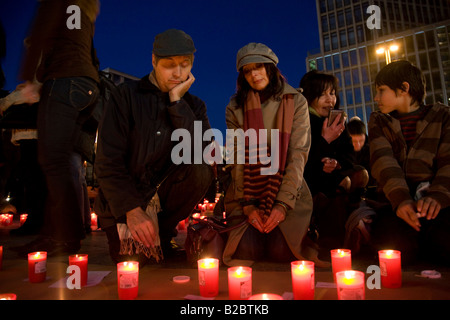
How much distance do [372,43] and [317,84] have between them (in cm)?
4988

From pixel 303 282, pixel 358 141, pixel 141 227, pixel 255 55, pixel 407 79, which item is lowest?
pixel 303 282

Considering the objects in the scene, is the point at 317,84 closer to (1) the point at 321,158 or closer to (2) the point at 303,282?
(1) the point at 321,158

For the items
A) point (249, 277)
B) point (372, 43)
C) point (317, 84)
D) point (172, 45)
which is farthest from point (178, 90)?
point (372, 43)

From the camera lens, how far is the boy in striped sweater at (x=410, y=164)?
7.24 ft

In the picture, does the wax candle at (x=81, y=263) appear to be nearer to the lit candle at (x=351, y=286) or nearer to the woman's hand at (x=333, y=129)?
the lit candle at (x=351, y=286)

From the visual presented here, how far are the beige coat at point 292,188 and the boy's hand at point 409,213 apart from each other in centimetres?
61

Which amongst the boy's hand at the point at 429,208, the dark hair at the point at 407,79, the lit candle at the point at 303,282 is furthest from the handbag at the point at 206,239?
the dark hair at the point at 407,79

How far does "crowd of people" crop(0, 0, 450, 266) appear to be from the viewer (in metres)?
2.25

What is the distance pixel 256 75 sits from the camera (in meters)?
2.70

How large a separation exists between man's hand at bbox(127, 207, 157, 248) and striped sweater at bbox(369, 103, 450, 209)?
1.64m

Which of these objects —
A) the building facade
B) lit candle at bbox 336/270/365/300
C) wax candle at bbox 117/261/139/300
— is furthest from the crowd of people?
the building facade

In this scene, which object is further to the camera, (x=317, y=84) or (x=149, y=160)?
(x=317, y=84)

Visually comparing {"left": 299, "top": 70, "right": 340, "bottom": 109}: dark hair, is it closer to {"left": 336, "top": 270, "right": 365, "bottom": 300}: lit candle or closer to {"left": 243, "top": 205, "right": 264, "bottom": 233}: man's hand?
{"left": 243, "top": 205, "right": 264, "bottom": 233}: man's hand

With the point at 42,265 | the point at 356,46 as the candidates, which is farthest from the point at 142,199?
the point at 356,46
